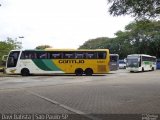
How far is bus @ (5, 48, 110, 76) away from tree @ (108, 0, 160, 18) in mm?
21270

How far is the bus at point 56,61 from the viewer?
41.6 meters

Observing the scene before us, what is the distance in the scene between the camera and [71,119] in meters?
10.9

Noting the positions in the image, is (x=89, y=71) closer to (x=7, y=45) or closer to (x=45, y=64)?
(x=45, y=64)

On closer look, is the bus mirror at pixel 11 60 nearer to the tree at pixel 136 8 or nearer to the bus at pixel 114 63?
the bus at pixel 114 63

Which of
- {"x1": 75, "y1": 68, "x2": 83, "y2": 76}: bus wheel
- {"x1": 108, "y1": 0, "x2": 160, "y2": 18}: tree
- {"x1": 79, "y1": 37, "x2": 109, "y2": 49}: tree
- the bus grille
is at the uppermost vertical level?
{"x1": 79, "y1": 37, "x2": 109, "y2": 49}: tree

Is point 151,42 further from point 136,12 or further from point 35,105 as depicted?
point 35,105

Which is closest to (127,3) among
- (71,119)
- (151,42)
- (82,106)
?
(82,106)

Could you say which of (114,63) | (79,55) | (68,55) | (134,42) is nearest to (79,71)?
(79,55)

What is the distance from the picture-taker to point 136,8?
19.8 metres

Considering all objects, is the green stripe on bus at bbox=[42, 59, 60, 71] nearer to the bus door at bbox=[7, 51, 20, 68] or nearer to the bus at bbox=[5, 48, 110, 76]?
the bus at bbox=[5, 48, 110, 76]

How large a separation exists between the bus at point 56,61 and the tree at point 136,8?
69.8 ft

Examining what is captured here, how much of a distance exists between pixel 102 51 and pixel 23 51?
7.93m

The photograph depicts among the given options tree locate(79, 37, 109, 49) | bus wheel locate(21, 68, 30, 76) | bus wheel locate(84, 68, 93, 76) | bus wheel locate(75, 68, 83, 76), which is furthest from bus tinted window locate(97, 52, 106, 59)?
tree locate(79, 37, 109, 49)

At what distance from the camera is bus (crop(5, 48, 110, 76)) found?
41625mm
